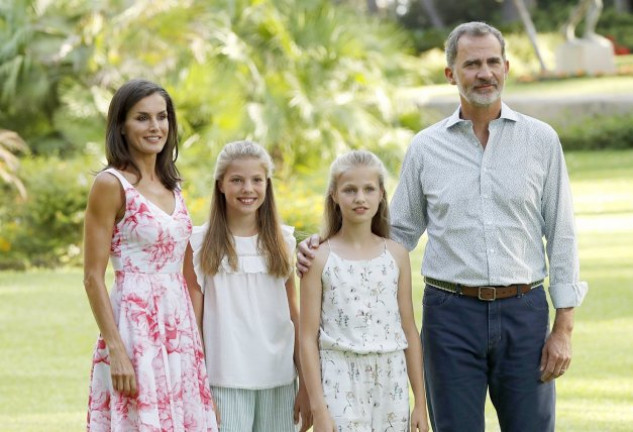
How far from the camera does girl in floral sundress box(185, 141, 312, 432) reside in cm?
465

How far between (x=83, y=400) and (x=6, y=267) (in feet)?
20.9

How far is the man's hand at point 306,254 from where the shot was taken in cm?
448

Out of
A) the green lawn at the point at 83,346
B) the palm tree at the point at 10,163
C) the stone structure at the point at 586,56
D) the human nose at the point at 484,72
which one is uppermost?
the stone structure at the point at 586,56

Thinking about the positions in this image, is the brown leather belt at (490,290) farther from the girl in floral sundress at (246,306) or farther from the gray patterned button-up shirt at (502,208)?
the girl in floral sundress at (246,306)

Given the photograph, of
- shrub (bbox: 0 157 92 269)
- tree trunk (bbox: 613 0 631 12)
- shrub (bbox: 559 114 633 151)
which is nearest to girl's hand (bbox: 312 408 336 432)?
shrub (bbox: 0 157 92 269)

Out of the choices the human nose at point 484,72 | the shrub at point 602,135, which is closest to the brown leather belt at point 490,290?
the human nose at point 484,72

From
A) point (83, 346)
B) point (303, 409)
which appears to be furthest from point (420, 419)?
point (83, 346)

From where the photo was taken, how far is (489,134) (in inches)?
177

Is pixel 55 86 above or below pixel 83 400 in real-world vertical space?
above

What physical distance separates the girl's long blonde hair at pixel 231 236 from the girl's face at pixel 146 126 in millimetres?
344

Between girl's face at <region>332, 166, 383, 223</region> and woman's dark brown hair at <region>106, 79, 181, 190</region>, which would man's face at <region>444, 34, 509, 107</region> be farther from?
woman's dark brown hair at <region>106, 79, 181, 190</region>

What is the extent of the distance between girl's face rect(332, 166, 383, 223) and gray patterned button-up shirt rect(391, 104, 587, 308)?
0.61ft

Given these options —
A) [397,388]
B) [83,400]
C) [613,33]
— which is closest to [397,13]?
[613,33]

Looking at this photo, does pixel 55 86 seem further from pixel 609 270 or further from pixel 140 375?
pixel 140 375
